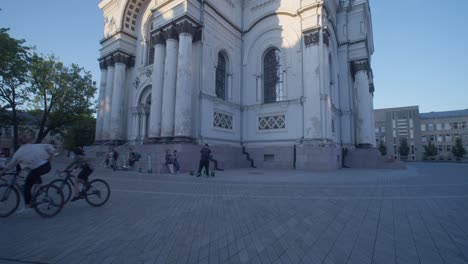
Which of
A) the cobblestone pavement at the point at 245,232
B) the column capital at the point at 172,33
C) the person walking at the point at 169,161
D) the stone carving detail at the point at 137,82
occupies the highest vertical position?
the column capital at the point at 172,33

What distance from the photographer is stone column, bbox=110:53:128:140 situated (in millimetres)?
22078

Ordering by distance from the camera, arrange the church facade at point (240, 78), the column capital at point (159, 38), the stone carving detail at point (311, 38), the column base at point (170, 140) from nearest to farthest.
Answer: the column base at point (170, 140) < the church facade at point (240, 78) < the stone carving detail at point (311, 38) < the column capital at point (159, 38)

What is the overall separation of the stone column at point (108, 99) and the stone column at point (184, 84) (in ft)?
33.8

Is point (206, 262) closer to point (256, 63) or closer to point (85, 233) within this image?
point (85, 233)

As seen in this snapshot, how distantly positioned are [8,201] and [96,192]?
1593 millimetres

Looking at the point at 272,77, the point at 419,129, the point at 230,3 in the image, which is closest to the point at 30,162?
the point at 272,77

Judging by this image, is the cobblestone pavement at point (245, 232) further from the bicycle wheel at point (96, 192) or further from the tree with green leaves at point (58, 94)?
the tree with green leaves at point (58, 94)

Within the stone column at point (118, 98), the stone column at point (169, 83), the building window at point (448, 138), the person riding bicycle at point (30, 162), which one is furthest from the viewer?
the building window at point (448, 138)

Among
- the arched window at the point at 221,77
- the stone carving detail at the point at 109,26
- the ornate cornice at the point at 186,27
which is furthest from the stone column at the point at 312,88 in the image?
the stone carving detail at the point at 109,26

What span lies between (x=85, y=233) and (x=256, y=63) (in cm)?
1984

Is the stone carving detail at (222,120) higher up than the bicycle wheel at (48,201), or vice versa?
the stone carving detail at (222,120)

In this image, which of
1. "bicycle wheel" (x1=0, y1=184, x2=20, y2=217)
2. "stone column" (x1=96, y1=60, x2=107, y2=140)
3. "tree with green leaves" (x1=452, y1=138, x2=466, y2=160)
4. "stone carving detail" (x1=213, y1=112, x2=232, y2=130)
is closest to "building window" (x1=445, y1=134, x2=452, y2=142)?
"tree with green leaves" (x1=452, y1=138, x2=466, y2=160)

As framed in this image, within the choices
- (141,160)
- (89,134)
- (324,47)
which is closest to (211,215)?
(141,160)

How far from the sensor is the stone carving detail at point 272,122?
19.3 metres
